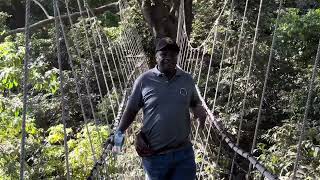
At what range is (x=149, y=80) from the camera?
1666mm

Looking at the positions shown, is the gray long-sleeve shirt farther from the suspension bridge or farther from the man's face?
the suspension bridge

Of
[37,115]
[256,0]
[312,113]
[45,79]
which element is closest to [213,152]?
[312,113]

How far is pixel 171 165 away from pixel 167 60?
0.34 metres

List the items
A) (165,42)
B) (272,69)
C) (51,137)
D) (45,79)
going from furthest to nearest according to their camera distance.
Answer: (272,69), (51,137), (45,79), (165,42)


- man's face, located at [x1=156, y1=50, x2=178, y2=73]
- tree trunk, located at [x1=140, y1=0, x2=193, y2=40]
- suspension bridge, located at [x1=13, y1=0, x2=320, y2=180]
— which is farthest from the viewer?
tree trunk, located at [x1=140, y1=0, x2=193, y2=40]

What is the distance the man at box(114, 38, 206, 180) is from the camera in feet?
5.36

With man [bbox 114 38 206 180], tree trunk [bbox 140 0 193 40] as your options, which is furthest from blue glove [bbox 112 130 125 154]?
tree trunk [bbox 140 0 193 40]

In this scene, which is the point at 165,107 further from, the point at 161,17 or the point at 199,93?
the point at 161,17

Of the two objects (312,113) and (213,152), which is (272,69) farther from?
(213,152)

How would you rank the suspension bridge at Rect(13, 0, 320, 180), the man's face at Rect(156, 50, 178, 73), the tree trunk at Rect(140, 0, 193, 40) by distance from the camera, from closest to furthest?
the man's face at Rect(156, 50, 178, 73) → the suspension bridge at Rect(13, 0, 320, 180) → the tree trunk at Rect(140, 0, 193, 40)

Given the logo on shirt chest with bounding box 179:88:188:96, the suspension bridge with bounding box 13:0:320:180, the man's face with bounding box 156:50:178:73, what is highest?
the man's face with bounding box 156:50:178:73

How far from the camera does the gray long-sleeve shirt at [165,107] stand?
5.36 feet

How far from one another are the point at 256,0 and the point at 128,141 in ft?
10.0

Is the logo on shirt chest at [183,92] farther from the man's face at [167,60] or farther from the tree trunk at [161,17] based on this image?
the tree trunk at [161,17]
